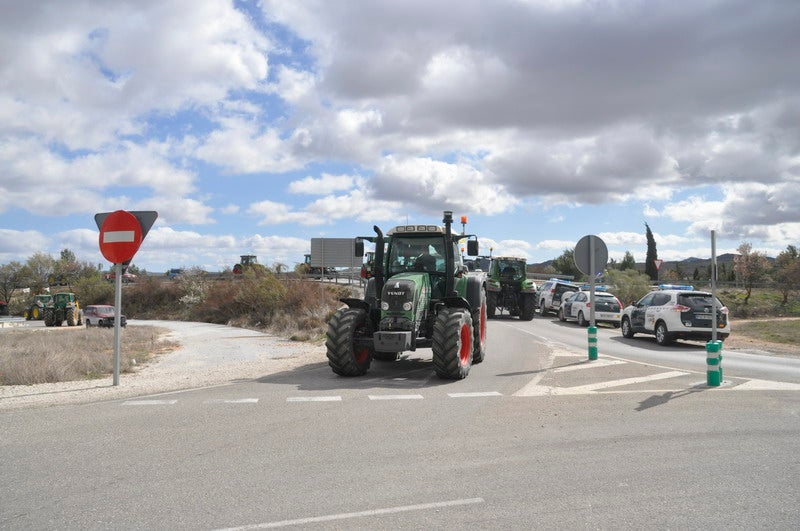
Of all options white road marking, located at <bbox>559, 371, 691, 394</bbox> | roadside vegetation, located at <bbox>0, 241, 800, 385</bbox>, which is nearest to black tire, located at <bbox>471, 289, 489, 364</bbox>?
white road marking, located at <bbox>559, 371, 691, 394</bbox>

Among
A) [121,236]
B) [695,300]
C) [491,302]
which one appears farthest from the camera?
[491,302]

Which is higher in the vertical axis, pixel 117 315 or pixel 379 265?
pixel 379 265

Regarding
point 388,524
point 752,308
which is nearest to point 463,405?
point 388,524

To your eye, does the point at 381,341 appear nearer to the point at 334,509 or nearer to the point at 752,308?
the point at 334,509

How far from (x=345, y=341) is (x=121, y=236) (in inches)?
168

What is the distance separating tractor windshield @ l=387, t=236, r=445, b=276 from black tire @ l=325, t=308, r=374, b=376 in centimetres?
152

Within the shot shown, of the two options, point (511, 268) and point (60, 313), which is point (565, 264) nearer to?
point (511, 268)

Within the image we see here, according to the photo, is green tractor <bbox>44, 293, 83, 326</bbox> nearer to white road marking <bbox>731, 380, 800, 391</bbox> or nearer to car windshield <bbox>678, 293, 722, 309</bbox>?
car windshield <bbox>678, 293, 722, 309</bbox>

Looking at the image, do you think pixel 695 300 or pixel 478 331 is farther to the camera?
pixel 695 300

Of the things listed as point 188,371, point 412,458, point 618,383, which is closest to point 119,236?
point 188,371

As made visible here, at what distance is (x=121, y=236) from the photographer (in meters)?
10.9

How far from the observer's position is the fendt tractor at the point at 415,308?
10984mm

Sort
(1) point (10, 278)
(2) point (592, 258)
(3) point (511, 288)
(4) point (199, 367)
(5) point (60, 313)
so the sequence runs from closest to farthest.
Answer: (2) point (592, 258) → (4) point (199, 367) → (3) point (511, 288) → (5) point (60, 313) → (1) point (10, 278)

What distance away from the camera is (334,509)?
15.7 feet
